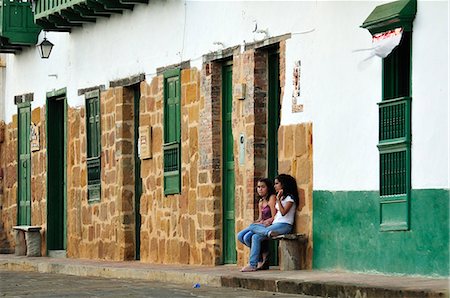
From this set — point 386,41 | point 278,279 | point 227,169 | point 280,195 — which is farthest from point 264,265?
point 386,41

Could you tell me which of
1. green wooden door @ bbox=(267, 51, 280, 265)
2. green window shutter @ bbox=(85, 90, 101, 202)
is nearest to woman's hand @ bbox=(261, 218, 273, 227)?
green wooden door @ bbox=(267, 51, 280, 265)

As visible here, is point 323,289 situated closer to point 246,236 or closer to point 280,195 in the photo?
point 280,195

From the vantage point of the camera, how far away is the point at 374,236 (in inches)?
633

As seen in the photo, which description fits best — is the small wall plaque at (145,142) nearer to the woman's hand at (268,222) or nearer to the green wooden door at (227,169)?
the green wooden door at (227,169)

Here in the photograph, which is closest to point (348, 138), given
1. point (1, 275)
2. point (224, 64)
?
point (224, 64)

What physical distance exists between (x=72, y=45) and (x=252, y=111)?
813 cm

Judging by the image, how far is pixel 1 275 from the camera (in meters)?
22.3

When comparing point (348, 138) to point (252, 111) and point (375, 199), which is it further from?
point (252, 111)

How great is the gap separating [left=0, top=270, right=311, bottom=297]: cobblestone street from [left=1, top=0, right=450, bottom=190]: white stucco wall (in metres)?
1.92

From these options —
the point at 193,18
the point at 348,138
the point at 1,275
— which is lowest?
the point at 1,275

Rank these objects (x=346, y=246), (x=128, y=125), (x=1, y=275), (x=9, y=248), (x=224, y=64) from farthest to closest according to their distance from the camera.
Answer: (x=9, y=248)
(x=128, y=125)
(x=1, y=275)
(x=224, y=64)
(x=346, y=246)

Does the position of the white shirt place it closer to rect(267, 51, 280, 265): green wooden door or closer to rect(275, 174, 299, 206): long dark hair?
rect(275, 174, 299, 206): long dark hair

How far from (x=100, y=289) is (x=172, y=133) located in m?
5.16

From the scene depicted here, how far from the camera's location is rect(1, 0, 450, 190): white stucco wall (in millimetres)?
14961
